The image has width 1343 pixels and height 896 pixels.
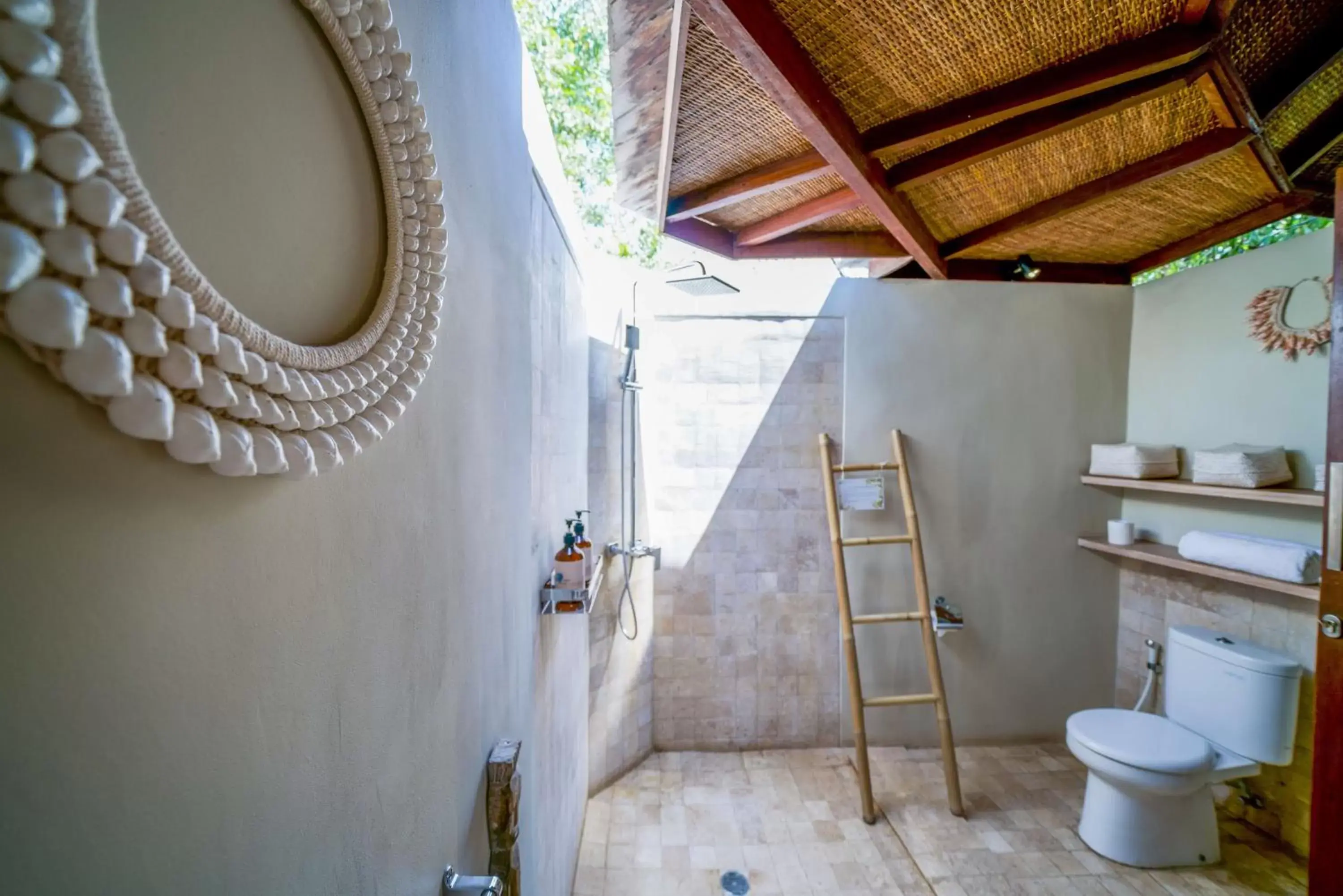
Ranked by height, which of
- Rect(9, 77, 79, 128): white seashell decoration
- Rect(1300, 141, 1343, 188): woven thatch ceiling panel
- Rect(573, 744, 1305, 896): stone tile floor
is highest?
Rect(1300, 141, 1343, 188): woven thatch ceiling panel

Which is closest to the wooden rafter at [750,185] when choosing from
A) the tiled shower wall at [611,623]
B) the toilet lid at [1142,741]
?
the tiled shower wall at [611,623]

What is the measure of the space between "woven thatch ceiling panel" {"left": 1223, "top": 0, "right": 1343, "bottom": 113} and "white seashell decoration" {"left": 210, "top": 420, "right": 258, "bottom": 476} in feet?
6.31

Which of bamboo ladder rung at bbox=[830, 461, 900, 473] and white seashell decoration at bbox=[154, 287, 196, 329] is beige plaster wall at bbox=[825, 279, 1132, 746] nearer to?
bamboo ladder rung at bbox=[830, 461, 900, 473]

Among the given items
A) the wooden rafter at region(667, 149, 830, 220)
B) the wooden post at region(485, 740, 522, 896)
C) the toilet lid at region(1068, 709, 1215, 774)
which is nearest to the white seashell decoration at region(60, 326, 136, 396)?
the wooden post at region(485, 740, 522, 896)

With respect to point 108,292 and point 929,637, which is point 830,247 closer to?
point 929,637

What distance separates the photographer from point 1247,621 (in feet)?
7.09

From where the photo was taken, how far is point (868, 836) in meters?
2.17

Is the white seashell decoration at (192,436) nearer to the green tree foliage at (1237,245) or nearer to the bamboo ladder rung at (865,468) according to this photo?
the bamboo ladder rung at (865,468)

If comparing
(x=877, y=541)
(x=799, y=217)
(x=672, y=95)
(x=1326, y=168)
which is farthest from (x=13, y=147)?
(x=1326, y=168)

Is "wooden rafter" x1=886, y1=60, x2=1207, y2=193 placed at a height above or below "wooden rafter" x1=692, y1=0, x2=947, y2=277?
above

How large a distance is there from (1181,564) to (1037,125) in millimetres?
1903

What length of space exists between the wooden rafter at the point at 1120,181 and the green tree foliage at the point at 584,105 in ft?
8.00

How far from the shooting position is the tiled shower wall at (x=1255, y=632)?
198 centimetres

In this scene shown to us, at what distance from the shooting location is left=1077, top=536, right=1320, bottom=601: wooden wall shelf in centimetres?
187
